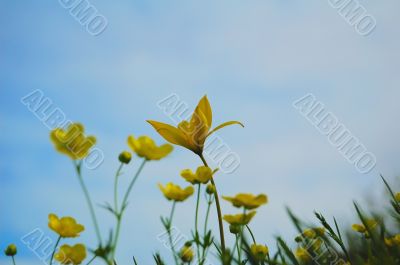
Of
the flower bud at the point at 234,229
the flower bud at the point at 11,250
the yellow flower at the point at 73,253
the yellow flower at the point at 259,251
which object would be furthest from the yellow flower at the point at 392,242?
the flower bud at the point at 11,250

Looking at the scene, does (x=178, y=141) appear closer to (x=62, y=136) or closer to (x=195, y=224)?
(x=195, y=224)

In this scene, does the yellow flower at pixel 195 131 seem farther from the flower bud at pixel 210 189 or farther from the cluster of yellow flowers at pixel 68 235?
the cluster of yellow flowers at pixel 68 235

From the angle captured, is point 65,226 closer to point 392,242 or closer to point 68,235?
point 68,235

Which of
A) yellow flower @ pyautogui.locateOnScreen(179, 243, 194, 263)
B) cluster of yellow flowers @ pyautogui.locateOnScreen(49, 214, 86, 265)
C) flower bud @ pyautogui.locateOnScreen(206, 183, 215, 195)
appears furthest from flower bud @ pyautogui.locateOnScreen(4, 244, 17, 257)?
flower bud @ pyautogui.locateOnScreen(206, 183, 215, 195)

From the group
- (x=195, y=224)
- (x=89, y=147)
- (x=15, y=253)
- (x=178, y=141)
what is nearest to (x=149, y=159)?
(x=89, y=147)

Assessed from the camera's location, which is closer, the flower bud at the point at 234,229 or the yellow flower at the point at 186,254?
the yellow flower at the point at 186,254

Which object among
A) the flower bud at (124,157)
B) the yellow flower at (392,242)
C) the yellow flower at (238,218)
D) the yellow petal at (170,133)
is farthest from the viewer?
the yellow petal at (170,133)
